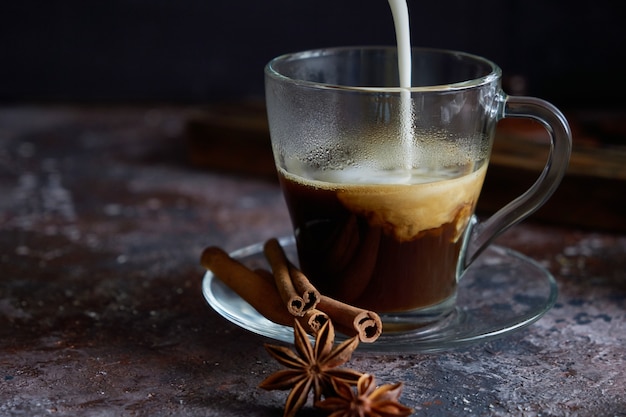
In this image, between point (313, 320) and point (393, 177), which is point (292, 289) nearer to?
point (313, 320)

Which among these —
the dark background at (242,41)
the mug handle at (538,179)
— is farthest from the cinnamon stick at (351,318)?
the dark background at (242,41)

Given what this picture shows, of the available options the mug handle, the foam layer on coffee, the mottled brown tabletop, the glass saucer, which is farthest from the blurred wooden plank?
the foam layer on coffee

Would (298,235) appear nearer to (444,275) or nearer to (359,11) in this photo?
(444,275)

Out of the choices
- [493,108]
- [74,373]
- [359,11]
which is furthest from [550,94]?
[74,373]

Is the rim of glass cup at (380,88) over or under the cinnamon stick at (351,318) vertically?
over

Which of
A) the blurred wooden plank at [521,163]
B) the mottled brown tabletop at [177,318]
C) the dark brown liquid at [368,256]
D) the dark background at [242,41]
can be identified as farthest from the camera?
the dark background at [242,41]

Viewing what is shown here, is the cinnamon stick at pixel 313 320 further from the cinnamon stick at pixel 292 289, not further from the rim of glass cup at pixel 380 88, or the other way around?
the rim of glass cup at pixel 380 88

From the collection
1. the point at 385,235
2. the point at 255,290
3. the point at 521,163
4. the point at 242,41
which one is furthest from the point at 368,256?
the point at 242,41
